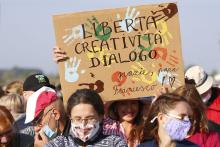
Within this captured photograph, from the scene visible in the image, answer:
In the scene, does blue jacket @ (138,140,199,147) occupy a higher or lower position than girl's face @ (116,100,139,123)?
lower

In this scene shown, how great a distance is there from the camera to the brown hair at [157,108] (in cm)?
743

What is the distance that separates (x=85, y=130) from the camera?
7109 millimetres

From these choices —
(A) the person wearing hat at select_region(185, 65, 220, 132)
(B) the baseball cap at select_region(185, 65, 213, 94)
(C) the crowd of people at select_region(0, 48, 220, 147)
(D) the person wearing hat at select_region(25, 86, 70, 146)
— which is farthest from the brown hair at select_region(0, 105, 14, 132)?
(B) the baseball cap at select_region(185, 65, 213, 94)

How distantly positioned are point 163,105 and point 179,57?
1.30m

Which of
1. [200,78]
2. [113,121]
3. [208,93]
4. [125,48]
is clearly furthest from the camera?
[200,78]

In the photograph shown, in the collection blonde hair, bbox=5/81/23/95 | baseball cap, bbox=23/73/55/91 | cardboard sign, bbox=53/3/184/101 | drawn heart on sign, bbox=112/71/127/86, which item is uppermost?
cardboard sign, bbox=53/3/184/101

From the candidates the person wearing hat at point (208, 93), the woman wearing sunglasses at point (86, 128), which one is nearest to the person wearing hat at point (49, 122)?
the woman wearing sunglasses at point (86, 128)

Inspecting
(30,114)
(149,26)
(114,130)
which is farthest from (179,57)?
(30,114)

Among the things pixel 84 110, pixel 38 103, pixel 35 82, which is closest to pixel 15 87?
pixel 35 82

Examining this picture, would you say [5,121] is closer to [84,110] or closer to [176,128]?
[84,110]

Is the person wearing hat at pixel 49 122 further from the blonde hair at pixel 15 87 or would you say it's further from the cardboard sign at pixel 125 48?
the blonde hair at pixel 15 87

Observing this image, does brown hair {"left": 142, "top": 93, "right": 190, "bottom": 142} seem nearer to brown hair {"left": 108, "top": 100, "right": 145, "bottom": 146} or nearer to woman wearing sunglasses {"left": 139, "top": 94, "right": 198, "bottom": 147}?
woman wearing sunglasses {"left": 139, "top": 94, "right": 198, "bottom": 147}

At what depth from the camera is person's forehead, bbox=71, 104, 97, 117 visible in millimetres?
7180

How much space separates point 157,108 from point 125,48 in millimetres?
1405
